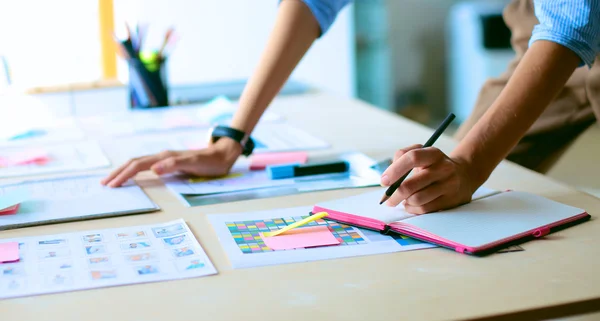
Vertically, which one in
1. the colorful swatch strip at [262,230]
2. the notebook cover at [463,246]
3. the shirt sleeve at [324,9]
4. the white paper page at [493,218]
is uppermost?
the shirt sleeve at [324,9]

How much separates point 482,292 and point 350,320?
145mm

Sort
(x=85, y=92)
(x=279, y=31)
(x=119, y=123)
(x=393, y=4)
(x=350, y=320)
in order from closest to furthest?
1. (x=350, y=320)
2. (x=279, y=31)
3. (x=119, y=123)
4. (x=85, y=92)
5. (x=393, y=4)

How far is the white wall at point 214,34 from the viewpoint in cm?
279

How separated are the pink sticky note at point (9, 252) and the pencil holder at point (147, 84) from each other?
3.40ft

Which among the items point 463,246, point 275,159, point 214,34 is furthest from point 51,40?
point 463,246

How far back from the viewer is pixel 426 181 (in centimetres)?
92

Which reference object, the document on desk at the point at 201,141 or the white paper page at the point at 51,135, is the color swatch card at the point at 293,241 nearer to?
the document on desk at the point at 201,141

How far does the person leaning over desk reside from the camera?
0.94m

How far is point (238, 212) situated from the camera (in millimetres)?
1000

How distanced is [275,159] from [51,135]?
58cm

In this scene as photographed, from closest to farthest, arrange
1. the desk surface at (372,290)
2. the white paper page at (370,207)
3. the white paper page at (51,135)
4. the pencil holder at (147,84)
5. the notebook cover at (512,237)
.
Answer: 1. the desk surface at (372,290)
2. the notebook cover at (512,237)
3. the white paper page at (370,207)
4. the white paper page at (51,135)
5. the pencil holder at (147,84)

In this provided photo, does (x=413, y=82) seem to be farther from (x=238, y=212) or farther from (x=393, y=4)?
(x=238, y=212)

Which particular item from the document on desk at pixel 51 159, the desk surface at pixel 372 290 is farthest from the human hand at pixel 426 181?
the document on desk at pixel 51 159

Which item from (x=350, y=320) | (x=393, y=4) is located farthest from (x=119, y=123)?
(x=393, y=4)
